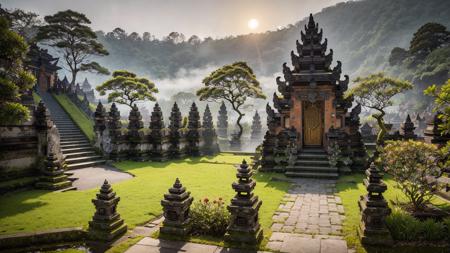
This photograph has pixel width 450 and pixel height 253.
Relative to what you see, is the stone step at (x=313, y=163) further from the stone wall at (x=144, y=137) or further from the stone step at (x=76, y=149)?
the stone step at (x=76, y=149)

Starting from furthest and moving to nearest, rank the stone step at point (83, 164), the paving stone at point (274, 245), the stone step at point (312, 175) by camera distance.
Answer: the stone step at point (83, 164), the stone step at point (312, 175), the paving stone at point (274, 245)

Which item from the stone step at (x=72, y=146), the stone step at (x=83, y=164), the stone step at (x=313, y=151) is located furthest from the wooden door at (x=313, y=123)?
the stone step at (x=72, y=146)

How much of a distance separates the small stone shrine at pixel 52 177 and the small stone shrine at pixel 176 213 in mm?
7945

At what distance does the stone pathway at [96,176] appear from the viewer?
1493cm

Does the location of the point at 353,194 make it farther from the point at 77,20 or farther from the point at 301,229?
the point at 77,20

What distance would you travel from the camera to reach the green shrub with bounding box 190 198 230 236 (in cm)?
816

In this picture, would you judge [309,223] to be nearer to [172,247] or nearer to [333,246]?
[333,246]

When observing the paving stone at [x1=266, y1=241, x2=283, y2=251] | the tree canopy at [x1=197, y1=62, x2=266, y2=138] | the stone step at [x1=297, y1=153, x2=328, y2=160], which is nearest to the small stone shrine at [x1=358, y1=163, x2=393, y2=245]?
the paving stone at [x1=266, y1=241, x2=283, y2=251]

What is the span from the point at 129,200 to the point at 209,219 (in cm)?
449

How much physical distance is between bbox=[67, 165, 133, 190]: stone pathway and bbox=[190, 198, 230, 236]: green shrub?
8005 millimetres

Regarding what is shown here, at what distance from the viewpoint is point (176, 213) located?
8.12 meters

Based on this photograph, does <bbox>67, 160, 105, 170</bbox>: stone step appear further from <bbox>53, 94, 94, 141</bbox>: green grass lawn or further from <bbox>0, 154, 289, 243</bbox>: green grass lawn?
<bbox>0, 154, 289, 243</bbox>: green grass lawn

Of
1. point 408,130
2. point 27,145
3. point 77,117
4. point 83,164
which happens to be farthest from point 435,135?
point 77,117

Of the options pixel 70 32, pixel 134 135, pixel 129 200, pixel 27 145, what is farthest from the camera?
pixel 70 32
